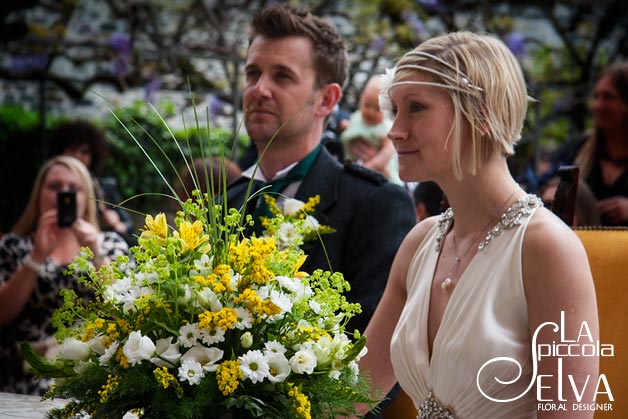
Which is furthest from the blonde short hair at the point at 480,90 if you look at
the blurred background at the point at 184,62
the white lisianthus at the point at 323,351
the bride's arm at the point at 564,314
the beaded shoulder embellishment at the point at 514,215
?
the blurred background at the point at 184,62

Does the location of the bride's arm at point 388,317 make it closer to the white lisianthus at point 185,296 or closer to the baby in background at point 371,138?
the white lisianthus at point 185,296

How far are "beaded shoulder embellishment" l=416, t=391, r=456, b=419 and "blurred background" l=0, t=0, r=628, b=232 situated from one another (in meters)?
5.65

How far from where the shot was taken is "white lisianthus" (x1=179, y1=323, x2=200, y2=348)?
1752 millimetres

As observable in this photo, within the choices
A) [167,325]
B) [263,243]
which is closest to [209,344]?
[167,325]

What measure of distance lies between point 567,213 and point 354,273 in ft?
2.04

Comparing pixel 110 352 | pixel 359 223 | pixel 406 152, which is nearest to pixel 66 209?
pixel 359 223

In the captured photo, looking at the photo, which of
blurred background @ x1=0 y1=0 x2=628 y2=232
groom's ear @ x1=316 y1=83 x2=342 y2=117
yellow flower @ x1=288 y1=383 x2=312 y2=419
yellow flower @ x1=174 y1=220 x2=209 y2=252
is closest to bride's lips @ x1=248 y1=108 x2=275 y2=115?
groom's ear @ x1=316 y1=83 x2=342 y2=117

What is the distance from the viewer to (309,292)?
1853 millimetres

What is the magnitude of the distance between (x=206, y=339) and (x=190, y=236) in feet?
0.72

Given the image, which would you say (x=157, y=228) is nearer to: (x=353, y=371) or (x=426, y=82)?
(x=353, y=371)

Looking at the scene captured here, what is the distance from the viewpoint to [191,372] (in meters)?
1.73

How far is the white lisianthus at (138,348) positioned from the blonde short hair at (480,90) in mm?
878

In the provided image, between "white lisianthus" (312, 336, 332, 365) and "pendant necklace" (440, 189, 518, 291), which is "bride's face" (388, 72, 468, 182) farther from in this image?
"white lisianthus" (312, 336, 332, 365)

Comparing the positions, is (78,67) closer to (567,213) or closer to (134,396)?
(567,213)
